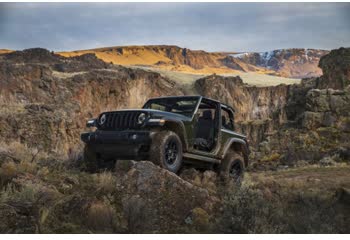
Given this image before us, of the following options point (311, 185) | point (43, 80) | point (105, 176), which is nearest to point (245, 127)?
point (43, 80)

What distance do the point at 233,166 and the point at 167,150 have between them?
2.86 meters

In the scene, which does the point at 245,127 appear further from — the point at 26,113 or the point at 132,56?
the point at 132,56

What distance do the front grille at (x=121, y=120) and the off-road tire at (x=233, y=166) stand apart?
7.94 feet

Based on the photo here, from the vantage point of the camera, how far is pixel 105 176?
8.02 meters

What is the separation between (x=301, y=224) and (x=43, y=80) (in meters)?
82.8

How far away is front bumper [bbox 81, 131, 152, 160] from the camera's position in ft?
28.9

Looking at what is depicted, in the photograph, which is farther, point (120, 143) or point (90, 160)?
point (90, 160)

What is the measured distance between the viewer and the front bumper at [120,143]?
28.9 feet

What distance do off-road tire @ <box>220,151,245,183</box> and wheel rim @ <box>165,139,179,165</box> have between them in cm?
157

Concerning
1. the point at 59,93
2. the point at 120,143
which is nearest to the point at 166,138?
the point at 120,143

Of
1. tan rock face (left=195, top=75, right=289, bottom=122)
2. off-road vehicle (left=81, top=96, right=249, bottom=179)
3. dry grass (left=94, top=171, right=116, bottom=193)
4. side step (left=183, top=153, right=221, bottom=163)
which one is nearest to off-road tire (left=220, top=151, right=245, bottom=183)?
off-road vehicle (left=81, top=96, right=249, bottom=179)

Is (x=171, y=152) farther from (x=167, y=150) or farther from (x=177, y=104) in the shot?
(x=177, y=104)

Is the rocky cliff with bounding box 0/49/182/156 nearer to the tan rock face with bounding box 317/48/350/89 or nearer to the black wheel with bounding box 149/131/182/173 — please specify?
the tan rock face with bounding box 317/48/350/89

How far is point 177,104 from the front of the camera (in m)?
11.0
